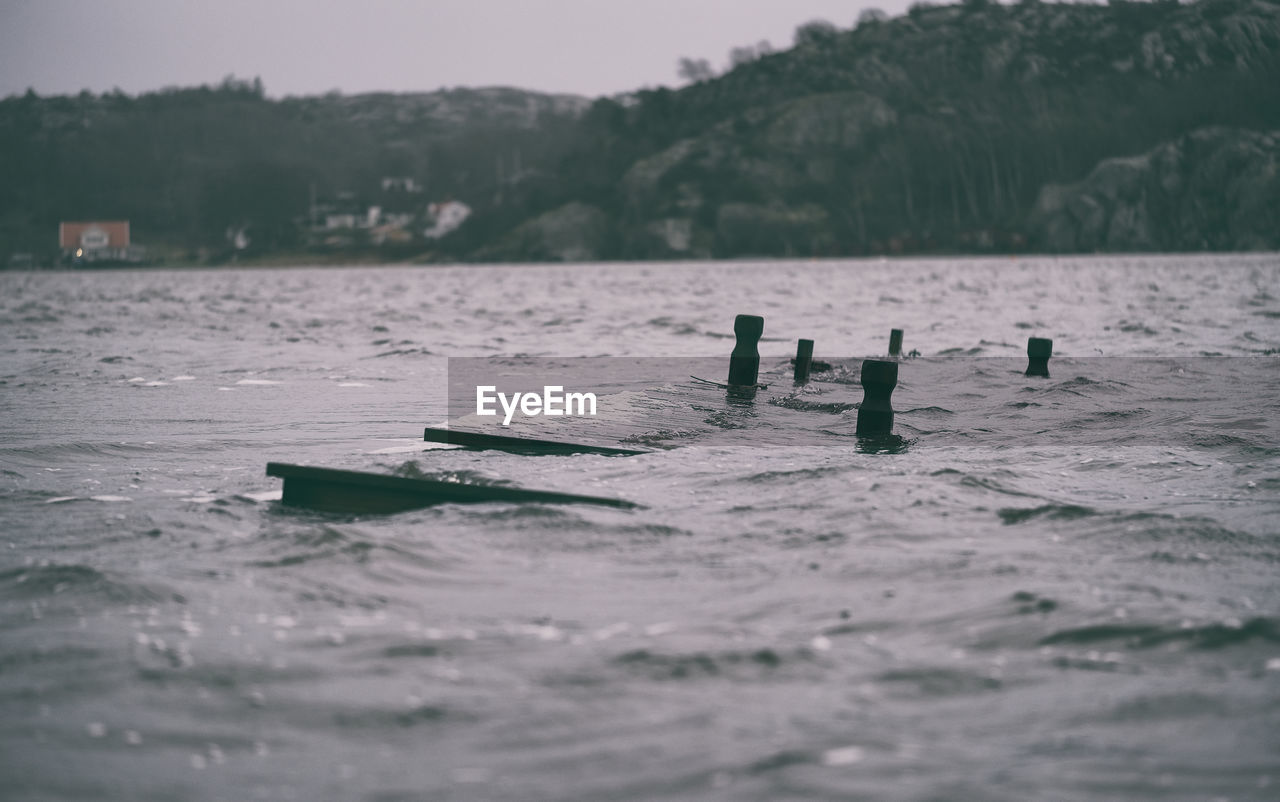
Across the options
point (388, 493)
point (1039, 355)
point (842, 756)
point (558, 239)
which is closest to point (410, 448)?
point (388, 493)

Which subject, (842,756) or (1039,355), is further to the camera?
(1039,355)

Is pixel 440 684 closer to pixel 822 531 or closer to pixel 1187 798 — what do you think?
pixel 1187 798

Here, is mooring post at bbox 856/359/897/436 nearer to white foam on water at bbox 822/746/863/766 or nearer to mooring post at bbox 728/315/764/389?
mooring post at bbox 728/315/764/389

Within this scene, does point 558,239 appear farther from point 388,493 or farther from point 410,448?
point 388,493

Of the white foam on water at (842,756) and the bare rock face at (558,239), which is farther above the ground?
the bare rock face at (558,239)

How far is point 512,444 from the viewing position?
33.4ft

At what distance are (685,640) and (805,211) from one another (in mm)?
177127

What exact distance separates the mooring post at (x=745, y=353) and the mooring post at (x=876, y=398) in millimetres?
2930

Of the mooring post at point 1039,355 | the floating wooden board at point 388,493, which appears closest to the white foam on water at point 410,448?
the floating wooden board at point 388,493

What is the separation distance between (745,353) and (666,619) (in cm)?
936

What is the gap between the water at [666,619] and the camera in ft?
13.0

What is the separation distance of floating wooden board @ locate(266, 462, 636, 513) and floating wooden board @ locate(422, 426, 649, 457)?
7.06 ft

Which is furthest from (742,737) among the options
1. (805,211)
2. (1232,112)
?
(1232,112)

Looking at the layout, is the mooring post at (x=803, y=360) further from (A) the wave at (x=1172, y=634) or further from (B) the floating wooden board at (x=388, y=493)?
(A) the wave at (x=1172, y=634)
